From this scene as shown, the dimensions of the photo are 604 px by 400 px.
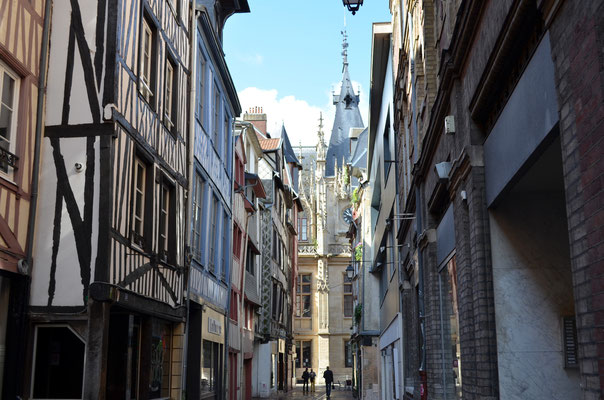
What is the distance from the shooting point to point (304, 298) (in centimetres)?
6212

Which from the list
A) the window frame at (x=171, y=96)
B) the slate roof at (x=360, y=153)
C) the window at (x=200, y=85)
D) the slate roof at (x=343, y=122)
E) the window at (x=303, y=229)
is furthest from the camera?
the slate roof at (x=343, y=122)

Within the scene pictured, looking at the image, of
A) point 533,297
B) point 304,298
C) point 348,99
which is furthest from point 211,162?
point 348,99

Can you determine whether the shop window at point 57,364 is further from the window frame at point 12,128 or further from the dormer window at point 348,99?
the dormer window at point 348,99

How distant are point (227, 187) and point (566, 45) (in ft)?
51.5

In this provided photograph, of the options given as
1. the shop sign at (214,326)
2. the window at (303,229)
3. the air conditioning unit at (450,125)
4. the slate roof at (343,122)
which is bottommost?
the shop sign at (214,326)

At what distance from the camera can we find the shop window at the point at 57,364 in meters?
9.23

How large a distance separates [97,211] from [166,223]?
3149mm

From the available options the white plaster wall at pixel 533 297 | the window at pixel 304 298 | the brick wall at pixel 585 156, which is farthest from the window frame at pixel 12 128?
the window at pixel 304 298

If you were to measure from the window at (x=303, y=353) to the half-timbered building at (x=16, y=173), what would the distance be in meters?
52.5

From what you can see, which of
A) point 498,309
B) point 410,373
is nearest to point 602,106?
point 498,309

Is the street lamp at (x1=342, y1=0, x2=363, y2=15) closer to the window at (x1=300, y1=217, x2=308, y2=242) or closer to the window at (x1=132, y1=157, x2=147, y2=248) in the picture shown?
the window at (x1=132, y1=157, x2=147, y2=248)

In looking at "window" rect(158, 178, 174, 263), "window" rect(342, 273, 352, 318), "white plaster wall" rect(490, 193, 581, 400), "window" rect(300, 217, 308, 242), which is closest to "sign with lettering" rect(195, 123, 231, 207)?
"window" rect(158, 178, 174, 263)

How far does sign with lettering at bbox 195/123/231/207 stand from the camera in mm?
15109

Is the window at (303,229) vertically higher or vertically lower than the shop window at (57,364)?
higher
